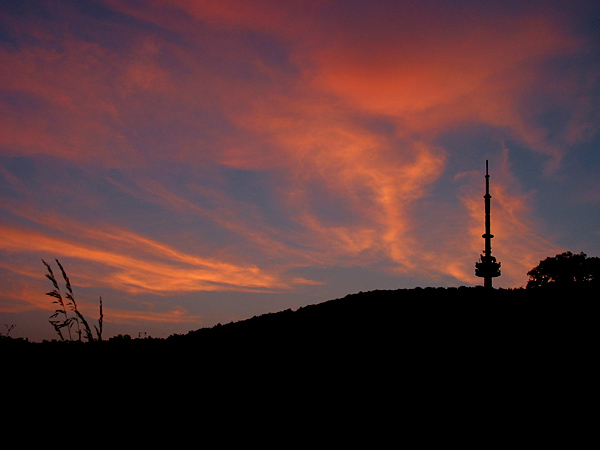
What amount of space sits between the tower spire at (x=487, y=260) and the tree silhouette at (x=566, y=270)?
18.1 m

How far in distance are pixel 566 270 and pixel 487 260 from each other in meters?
21.2

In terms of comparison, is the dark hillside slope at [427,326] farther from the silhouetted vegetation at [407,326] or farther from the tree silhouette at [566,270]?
the tree silhouette at [566,270]

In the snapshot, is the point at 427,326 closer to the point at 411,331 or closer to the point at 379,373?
the point at 411,331

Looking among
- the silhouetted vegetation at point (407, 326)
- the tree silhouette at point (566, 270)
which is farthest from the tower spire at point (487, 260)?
the tree silhouette at point (566, 270)

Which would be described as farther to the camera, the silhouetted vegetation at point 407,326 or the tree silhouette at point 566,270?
the tree silhouette at point 566,270

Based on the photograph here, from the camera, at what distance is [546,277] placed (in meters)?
46.7

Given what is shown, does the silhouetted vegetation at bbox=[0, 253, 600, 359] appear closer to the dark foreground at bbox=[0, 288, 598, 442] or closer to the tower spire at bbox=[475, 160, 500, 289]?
the dark foreground at bbox=[0, 288, 598, 442]

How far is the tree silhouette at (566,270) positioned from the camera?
4500cm

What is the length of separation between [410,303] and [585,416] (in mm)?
7537

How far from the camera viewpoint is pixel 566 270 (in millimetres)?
45531

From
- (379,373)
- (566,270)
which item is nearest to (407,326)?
(379,373)

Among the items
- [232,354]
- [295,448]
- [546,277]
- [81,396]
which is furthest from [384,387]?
[546,277]

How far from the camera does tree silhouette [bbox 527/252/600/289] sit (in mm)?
45000

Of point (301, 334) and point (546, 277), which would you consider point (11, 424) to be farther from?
point (546, 277)
